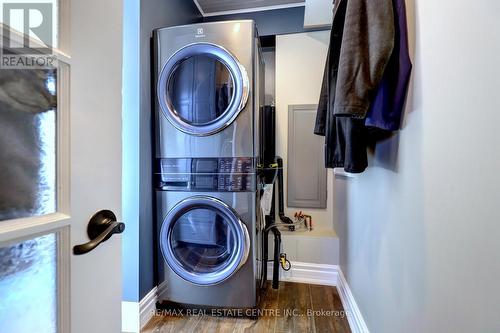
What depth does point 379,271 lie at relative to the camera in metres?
1.06

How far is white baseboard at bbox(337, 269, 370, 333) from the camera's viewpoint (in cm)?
127

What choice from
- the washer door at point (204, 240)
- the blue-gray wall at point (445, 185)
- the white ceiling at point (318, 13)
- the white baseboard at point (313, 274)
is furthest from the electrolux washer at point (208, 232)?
the white ceiling at point (318, 13)

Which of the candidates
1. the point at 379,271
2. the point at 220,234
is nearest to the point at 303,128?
the point at 220,234

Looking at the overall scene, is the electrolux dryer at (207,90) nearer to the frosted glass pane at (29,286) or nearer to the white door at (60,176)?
the white door at (60,176)

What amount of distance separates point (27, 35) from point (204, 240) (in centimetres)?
134

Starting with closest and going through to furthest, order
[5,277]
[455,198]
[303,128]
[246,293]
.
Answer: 1. [5,277]
2. [455,198]
3. [246,293]
4. [303,128]

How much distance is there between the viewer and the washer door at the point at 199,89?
1.42 meters

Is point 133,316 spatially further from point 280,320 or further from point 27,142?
point 27,142

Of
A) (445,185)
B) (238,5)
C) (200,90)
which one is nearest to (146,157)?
(200,90)

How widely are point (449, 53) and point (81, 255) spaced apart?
1.01 meters

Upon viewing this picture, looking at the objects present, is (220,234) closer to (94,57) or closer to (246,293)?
(246,293)

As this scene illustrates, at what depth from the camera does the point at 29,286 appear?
0.41m

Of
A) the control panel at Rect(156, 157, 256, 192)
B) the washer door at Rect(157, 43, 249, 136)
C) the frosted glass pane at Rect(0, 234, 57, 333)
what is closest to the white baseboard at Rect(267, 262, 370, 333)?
the control panel at Rect(156, 157, 256, 192)

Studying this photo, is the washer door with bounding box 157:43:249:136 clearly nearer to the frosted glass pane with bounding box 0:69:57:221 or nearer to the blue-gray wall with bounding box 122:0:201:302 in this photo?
the blue-gray wall with bounding box 122:0:201:302
